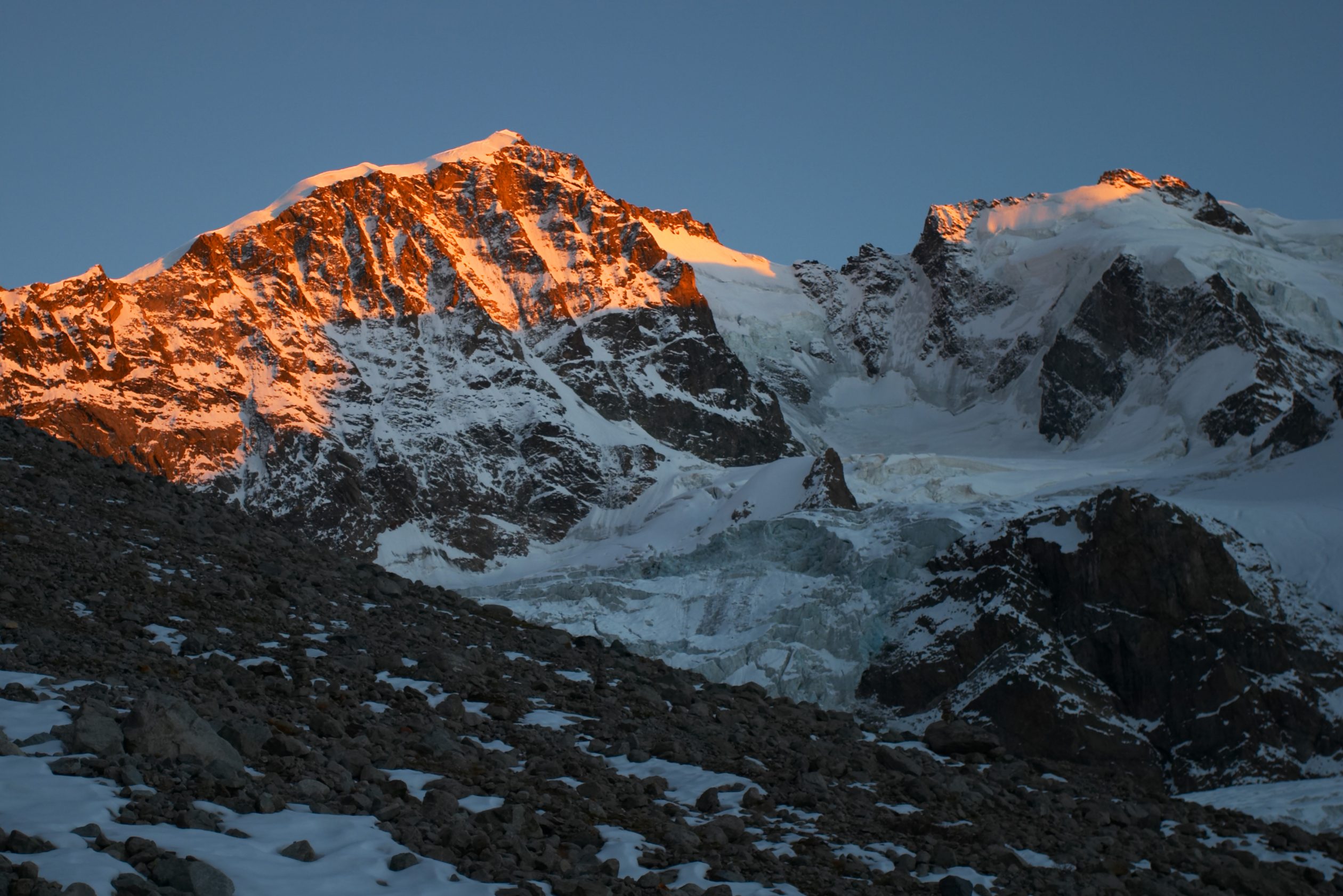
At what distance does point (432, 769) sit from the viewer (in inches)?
671

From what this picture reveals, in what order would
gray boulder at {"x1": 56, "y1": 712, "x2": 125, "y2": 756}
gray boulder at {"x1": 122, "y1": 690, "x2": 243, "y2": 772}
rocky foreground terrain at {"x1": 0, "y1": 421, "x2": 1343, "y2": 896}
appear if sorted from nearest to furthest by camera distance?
rocky foreground terrain at {"x1": 0, "y1": 421, "x2": 1343, "y2": 896} < gray boulder at {"x1": 56, "y1": 712, "x2": 125, "y2": 756} < gray boulder at {"x1": 122, "y1": 690, "x2": 243, "y2": 772}

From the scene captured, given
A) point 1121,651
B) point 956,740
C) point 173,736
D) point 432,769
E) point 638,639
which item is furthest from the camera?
point 638,639

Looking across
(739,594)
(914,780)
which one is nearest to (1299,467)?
(739,594)

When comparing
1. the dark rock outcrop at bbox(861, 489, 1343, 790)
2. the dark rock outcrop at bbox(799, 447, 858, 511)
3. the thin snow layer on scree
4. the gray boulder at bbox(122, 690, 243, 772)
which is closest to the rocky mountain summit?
the gray boulder at bbox(122, 690, 243, 772)

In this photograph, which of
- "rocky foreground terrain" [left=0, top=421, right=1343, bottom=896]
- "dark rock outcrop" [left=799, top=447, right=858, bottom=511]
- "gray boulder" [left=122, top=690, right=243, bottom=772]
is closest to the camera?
"rocky foreground terrain" [left=0, top=421, right=1343, bottom=896]

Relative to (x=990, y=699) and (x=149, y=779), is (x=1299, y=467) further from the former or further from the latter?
(x=149, y=779)

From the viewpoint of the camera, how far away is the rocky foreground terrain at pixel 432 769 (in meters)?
13.7

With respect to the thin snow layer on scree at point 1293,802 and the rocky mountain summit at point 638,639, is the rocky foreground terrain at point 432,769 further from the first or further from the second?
A: the thin snow layer on scree at point 1293,802

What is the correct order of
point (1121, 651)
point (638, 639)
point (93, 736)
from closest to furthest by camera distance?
point (93, 736) → point (1121, 651) → point (638, 639)

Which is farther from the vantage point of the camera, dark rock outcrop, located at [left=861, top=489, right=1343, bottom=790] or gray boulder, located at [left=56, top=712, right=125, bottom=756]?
dark rock outcrop, located at [left=861, top=489, right=1343, bottom=790]

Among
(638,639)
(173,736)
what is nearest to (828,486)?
(638,639)

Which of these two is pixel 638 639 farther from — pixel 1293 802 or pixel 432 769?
pixel 432 769

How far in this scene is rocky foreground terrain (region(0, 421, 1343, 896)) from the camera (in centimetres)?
1367

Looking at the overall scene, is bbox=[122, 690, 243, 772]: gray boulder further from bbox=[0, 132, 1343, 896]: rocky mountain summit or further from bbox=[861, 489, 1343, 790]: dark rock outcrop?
bbox=[861, 489, 1343, 790]: dark rock outcrop
